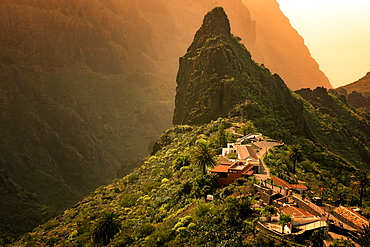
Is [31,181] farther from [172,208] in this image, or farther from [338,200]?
[338,200]

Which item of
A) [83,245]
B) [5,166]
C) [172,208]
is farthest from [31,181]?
[172,208]

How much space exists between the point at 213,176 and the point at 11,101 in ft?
617

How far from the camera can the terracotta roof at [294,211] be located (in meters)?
31.5

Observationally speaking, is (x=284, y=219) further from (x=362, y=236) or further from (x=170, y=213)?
(x=170, y=213)

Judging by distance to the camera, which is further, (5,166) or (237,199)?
(5,166)

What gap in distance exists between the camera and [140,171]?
94.1m

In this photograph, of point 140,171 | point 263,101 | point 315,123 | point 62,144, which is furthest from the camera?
point 62,144

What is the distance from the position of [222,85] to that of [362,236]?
81.9 m

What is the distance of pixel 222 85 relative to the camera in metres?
106

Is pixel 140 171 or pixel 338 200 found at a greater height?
pixel 338 200

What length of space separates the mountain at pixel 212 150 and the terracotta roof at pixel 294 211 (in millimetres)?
2816

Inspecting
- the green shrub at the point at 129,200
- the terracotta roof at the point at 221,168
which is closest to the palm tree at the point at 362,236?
the terracotta roof at the point at 221,168

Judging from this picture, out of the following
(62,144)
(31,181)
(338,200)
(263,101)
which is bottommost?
(31,181)

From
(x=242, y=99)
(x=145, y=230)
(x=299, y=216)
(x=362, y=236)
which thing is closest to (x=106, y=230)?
(x=145, y=230)
